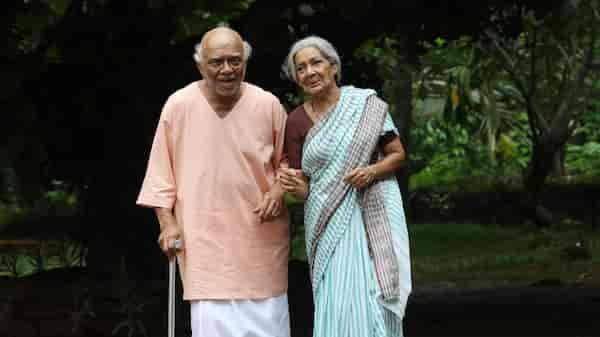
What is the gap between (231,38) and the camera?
5309mm

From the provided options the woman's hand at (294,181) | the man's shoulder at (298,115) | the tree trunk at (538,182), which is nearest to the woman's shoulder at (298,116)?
the man's shoulder at (298,115)

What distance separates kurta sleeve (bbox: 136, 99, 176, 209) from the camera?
18.1ft

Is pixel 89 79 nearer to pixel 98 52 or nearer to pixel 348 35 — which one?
pixel 98 52

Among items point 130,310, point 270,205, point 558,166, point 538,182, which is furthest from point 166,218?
point 558,166

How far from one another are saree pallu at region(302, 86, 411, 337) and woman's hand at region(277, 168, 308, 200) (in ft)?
0.10

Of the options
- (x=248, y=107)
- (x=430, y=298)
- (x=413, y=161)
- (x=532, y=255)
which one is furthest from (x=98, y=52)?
(x=413, y=161)

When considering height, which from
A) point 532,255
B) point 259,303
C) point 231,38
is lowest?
point 532,255

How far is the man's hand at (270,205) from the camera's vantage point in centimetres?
538

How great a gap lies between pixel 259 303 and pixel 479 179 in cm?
1472

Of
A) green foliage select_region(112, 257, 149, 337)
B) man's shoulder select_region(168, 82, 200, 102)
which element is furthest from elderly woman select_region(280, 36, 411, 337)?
green foliage select_region(112, 257, 149, 337)

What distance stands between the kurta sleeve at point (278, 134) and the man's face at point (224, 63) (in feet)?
0.74

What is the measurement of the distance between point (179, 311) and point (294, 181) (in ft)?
11.2

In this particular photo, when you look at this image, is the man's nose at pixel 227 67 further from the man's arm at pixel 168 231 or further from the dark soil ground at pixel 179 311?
the dark soil ground at pixel 179 311

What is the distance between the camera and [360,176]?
5332mm
